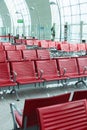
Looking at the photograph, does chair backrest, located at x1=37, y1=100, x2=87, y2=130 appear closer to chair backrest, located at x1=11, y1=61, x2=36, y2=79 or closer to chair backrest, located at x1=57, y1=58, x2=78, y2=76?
chair backrest, located at x1=11, y1=61, x2=36, y2=79

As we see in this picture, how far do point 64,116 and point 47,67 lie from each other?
3996 mm

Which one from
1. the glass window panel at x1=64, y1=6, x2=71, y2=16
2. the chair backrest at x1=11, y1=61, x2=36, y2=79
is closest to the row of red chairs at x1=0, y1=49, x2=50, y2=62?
the chair backrest at x1=11, y1=61, x2=36, y2=79

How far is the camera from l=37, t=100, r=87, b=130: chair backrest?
2.42 m

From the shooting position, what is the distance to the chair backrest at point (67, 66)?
22.1 feet

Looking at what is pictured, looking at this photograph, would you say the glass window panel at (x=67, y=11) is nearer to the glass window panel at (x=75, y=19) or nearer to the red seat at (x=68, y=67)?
→ the glass window panel at (x=75, y=19)

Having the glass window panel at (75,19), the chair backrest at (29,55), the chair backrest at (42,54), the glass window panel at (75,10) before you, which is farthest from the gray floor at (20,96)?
the glass window panel at (75,19)

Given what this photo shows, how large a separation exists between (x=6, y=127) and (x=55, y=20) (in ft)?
83.6

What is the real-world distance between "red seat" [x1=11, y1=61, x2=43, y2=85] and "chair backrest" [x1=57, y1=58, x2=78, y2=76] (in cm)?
81

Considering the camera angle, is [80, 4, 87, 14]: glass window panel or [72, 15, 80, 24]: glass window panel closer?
[80, 4, 87, 14]: glass window panel

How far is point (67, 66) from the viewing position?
22.6 feet

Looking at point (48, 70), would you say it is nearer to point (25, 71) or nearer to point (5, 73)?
point (25, 71)

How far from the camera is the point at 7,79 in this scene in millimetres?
5945

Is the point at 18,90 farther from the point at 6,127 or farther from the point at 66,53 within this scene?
the point at 66,53

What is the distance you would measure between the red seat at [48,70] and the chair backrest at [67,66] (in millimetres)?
183
